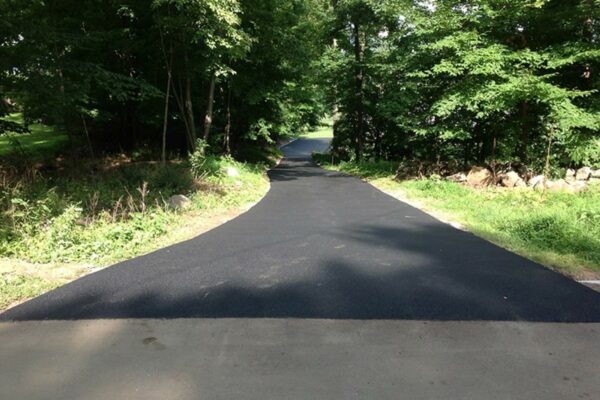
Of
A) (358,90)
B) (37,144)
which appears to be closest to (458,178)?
(358,90)

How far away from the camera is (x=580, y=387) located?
267 centimetres

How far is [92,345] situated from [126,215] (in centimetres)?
487

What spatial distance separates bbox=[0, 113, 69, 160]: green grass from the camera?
51.8ft

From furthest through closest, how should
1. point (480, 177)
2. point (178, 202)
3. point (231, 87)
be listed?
point (231, 87) → point (480, 177) → point (178, 202)

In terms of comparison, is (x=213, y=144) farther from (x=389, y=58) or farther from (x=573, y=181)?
(x=573, y=181)

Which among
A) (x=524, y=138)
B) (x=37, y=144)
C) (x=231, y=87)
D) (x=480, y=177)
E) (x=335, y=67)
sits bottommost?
(x=480, y=177)

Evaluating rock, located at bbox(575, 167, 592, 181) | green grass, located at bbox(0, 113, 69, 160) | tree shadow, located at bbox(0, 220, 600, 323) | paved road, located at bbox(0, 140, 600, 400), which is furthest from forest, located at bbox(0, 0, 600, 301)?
paved road, located at bbox(0, 140, 600, 400)

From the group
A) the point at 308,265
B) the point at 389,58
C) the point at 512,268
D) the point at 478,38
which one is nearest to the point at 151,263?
the point at 308,265

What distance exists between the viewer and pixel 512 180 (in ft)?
40.4

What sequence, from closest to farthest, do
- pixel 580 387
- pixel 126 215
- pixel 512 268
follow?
1. pixel 580 387
2. pixel 512 268
3. pixel 126 215

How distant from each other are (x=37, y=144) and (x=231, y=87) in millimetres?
9587

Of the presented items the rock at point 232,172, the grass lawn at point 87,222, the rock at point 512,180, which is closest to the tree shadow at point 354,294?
the grass lawn at point 87,222

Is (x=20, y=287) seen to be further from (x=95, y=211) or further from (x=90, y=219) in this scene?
(x=95, y=211)

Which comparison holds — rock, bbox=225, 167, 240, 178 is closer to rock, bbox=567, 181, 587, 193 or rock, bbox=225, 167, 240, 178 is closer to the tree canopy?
the tree canopy
